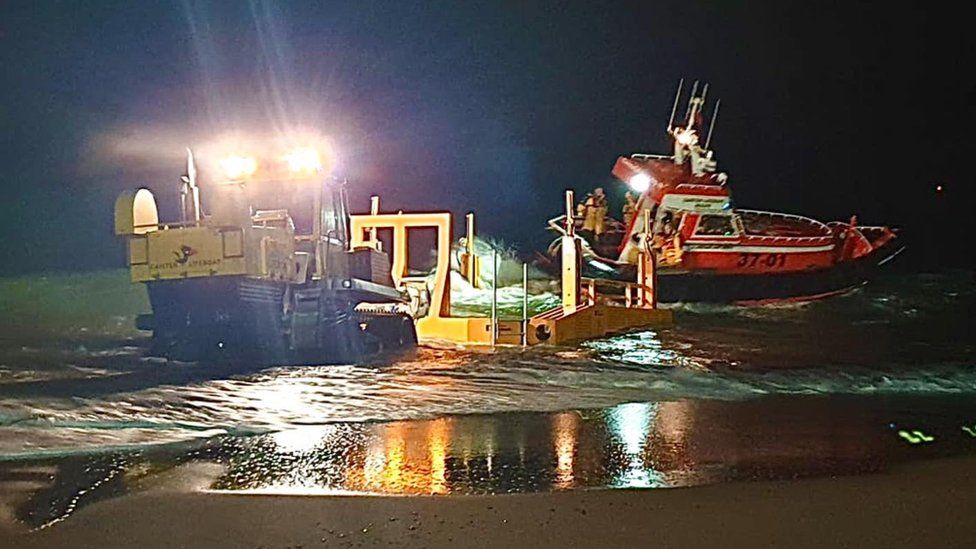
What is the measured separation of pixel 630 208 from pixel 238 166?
59.4ft

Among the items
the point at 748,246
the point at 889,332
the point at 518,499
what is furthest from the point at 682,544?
the point at 748,246

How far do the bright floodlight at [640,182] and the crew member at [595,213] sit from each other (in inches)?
61.9

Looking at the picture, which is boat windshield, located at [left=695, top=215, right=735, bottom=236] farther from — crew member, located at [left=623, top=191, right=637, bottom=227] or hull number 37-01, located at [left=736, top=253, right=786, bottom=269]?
crew member, located at [left=623, top=191, right=637, bottom=227]

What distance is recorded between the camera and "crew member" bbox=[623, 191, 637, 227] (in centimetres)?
2958

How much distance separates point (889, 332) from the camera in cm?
2270

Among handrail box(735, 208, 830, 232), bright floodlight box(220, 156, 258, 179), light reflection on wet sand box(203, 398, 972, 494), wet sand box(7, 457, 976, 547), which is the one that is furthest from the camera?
handrail box(735, 208, 830, 232)

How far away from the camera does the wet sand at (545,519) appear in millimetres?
4500

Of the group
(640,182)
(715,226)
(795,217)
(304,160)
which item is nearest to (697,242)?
(715,226)

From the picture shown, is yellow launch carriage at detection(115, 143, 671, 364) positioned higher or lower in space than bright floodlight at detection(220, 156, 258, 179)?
lower

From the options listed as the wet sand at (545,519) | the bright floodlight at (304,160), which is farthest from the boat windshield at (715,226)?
the wet sand at (545,519)

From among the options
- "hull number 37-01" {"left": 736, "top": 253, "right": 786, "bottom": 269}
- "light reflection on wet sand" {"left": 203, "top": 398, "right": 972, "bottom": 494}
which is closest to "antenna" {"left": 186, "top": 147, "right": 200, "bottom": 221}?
"light reflection on wet sand" {"left": 203, "top": 398, "right": 972, "bottom": 494}

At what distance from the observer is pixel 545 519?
4.90 meters

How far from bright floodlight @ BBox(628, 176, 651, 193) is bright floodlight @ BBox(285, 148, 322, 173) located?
16842 millimetres

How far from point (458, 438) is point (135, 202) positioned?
648 centimetres
